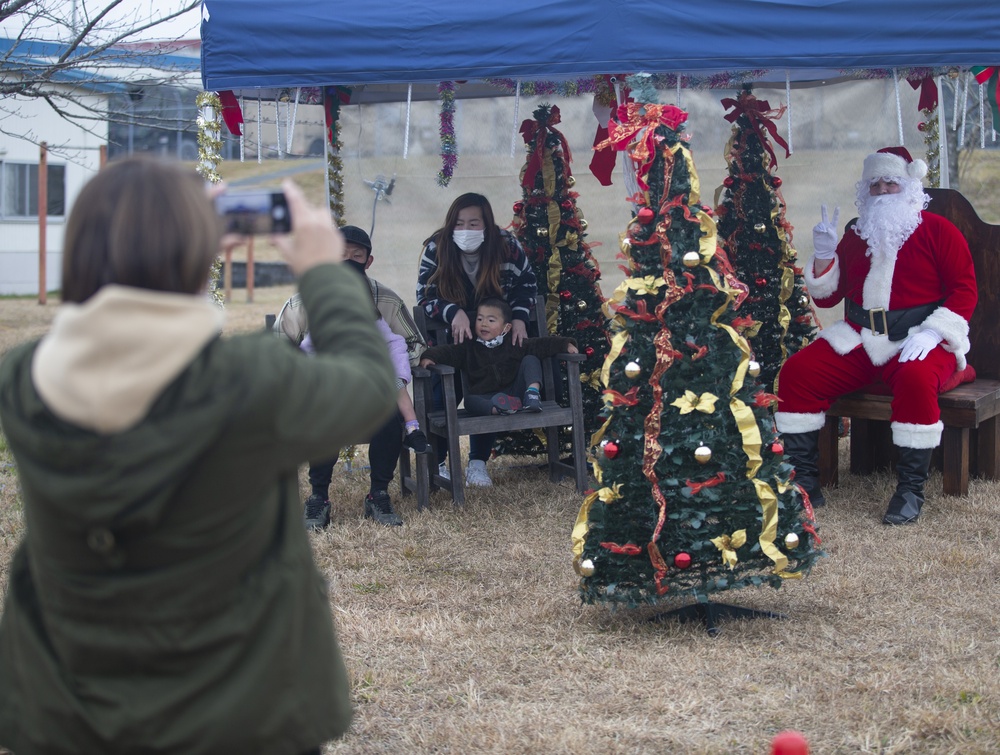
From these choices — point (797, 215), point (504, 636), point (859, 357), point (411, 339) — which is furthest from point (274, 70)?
point (797, 215)

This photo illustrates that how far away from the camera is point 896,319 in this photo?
5.63 meters

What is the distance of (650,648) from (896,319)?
8.74 ft

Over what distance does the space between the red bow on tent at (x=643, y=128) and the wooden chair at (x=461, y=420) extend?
77.0 inches

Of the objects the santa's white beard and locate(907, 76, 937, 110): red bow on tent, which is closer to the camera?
the santa's white beard

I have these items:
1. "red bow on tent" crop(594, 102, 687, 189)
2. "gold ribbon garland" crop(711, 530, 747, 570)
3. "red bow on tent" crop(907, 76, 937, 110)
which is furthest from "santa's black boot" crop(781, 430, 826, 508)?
"red bow on tent" crop(907, 76, 937, 110)

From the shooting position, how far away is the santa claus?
5.48 meters

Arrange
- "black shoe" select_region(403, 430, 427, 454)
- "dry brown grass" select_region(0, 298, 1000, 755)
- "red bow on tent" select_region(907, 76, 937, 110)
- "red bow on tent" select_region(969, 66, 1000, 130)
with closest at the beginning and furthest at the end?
1. "dry brown grass" select_region(0, 298, 1000, 755)
2. "red bow on tent" select_region(969, 66, 1000, 130)
3. "black shoe" select_region(403, 430, 427, 454)
4. "red bow on tent" select_region(907, 76, 937, 110)

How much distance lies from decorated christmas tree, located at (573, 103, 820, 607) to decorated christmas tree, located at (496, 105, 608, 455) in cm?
264

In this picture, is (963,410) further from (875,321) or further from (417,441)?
(417,441)

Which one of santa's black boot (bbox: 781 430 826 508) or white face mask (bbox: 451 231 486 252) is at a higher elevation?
white face mask (bbox: 451 231 486 252)

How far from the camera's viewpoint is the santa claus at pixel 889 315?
548cm

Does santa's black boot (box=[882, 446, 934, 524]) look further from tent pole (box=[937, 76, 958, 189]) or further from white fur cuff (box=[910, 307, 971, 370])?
tent pole (box=[937, 76, 958, 189])

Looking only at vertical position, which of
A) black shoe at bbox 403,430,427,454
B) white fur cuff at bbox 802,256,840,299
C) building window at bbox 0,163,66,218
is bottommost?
black shoe at bbox 403,430,427,454

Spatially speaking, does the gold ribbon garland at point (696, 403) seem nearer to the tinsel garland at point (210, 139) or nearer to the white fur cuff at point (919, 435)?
the white fur cuff at point (919, 435)
